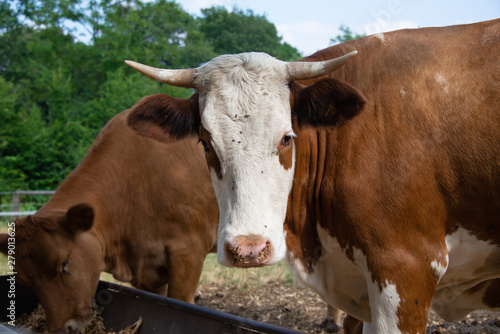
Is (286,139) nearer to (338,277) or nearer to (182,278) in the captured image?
(338,277)

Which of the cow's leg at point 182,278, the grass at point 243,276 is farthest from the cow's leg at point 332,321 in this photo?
the cow's leg at point 182,278

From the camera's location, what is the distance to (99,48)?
72.1ft

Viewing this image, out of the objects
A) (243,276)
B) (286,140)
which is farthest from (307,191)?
(243,276)

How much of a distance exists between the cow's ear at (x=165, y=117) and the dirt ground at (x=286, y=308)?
2723 millimetres

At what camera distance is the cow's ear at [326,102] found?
2.43 meters

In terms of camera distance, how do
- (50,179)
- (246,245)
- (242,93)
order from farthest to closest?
1. (50,179)
2. (242,93)
3. (246,245)

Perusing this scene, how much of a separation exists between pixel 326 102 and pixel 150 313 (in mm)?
1821

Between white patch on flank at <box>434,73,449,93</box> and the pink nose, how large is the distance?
48.0 inches

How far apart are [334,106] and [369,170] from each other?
0.41m

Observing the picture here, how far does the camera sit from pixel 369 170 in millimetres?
2336

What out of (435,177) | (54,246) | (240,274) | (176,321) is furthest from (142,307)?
(240,274)

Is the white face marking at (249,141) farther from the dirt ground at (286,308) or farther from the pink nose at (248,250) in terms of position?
the dirt ground at (286,308)

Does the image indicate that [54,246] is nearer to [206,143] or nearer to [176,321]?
[176,321]

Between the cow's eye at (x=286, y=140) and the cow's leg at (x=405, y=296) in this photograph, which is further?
the cow's eye at (x=286, y=140)
